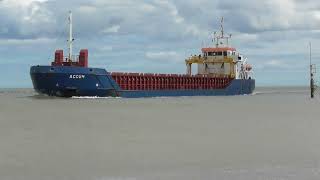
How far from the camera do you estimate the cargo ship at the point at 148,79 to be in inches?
1911

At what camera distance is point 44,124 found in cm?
2617

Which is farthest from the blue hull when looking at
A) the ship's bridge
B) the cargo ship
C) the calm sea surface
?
the ship's bridge

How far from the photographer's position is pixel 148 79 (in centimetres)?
6175

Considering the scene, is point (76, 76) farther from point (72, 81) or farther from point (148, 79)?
point (148, 79)

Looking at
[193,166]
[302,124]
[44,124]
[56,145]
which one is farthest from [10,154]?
[302,124]

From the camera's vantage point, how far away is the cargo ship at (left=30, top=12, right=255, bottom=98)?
159 ft

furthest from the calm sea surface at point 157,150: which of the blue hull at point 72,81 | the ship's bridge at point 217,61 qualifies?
the ship's bridge at point 217,61

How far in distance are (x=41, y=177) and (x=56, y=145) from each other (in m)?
5.51

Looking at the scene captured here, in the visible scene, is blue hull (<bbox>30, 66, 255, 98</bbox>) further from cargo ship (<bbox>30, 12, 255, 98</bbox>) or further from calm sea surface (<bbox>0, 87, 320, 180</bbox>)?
calm sea surface (<bbox>0, 87, 320, 180</bbox>)

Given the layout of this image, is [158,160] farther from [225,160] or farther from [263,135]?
[263,135]

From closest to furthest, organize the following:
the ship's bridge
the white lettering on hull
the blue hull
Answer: the blue hull < the white lettering on hull < the ship's bridge

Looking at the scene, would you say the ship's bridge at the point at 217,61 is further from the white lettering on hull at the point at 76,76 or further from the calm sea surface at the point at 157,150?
the calm sea surface at the point at 157,150

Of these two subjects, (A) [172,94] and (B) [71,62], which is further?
(A) [172,94]

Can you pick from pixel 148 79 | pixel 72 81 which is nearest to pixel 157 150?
pixel 72 81
